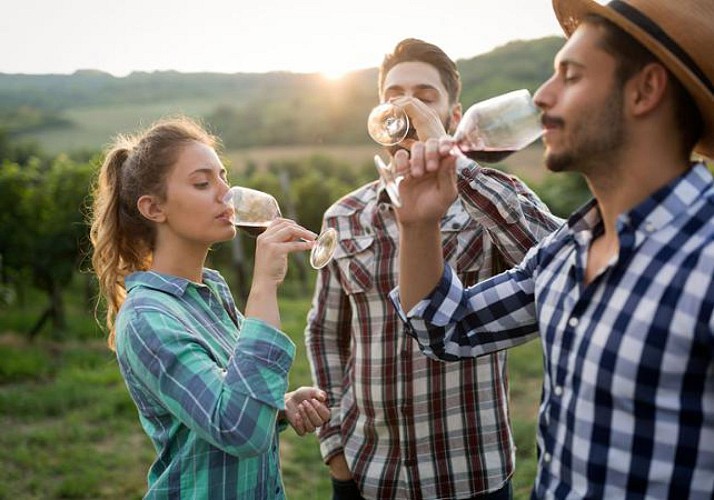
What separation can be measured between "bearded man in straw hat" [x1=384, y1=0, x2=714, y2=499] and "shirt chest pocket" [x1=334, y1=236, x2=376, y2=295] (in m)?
1.01

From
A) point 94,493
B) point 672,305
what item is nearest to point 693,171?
point 672,305

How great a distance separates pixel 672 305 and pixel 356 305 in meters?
1.51

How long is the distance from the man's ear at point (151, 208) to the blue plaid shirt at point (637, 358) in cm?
122

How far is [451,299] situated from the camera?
6.51ft

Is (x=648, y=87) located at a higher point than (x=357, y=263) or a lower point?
higher

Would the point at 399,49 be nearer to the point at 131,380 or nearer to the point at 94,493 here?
the point at 131,380

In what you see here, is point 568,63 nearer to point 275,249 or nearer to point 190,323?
point 275,249

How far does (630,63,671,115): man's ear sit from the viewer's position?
1.60 meters

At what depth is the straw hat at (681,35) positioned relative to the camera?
5.12ft

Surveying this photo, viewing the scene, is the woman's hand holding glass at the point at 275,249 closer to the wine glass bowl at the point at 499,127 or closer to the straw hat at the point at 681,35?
the wine glass bowl at the point at 499,127

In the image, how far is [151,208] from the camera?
233cm

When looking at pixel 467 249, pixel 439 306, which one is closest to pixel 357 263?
pixel 467 249

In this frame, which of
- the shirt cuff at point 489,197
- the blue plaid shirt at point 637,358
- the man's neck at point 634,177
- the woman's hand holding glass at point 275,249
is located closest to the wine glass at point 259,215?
the woman's hand holding glass at point 275,249

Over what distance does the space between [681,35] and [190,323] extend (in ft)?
4.88
